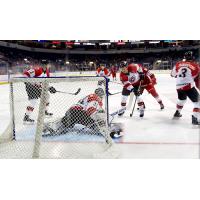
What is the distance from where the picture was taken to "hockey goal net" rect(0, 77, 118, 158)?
7.95 feet

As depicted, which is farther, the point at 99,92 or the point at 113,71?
the point at 113,71

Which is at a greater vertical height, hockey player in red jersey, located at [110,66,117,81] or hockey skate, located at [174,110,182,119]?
hockey player in red jersey, located at [110,66,117,81]

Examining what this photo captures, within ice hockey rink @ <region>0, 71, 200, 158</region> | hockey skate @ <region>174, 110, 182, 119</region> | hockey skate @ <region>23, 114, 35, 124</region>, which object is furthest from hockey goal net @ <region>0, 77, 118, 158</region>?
hockey skate @ <region>174, 110, 182, 119</region>

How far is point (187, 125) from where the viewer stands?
3334mm

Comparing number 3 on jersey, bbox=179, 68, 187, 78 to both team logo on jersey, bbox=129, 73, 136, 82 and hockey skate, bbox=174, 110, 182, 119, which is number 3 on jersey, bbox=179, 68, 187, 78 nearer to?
hockey skate, bbox=174, 110, 182, 119

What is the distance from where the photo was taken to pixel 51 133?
2.85 meters

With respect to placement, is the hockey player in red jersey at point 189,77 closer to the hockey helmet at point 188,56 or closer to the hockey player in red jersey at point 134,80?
the hockey helmet at point 188,56

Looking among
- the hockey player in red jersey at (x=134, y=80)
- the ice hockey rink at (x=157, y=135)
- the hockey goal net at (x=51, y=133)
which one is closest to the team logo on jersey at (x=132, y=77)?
the hockey player in red jersey at (x=134, y=80)

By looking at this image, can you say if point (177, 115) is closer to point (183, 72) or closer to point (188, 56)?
point (183, 72)

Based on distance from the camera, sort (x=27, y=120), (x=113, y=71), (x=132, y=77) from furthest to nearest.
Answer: (x=113, y=71), (x=132, y=77), (x=27, y=120)

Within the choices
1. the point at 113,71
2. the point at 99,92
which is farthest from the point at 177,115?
the point at 113,71
